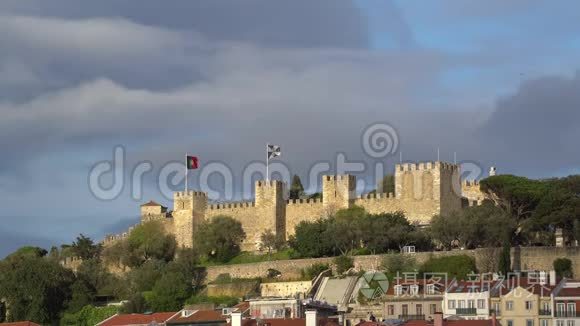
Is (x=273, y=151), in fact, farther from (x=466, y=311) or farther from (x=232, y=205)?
(x=466, y=311)

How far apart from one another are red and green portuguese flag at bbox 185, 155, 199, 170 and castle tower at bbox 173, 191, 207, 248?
1.45m

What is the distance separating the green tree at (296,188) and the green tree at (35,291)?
1811 centimetres

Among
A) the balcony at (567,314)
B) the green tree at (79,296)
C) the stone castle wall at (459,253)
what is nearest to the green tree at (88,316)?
the green tree at (79,296)

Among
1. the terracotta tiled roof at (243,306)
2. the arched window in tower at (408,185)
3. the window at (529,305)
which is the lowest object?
the terracotta tiled roof at (243,306)

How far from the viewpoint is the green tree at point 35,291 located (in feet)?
275

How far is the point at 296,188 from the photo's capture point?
340 feet

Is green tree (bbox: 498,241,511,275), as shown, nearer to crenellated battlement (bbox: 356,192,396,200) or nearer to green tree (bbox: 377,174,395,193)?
crenellated battlement (bbox: 356,192,396,200)

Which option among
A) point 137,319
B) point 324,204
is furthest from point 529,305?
point 324,204

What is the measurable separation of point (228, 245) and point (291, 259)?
209 inches

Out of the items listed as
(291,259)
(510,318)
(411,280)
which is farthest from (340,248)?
(510,318)

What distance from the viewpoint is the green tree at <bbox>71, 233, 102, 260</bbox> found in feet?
322

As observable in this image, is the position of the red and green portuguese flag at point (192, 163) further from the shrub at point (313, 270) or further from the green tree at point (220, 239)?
the shrub at point (313, 270)

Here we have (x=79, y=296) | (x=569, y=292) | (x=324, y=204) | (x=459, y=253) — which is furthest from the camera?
(x=324, y=204)

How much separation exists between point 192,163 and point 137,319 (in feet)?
77.5
